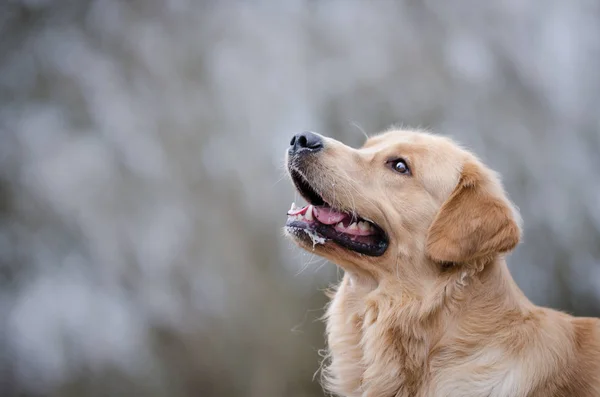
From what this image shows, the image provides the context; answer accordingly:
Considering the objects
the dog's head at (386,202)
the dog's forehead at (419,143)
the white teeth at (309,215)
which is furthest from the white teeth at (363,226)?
the dog's forehead at (419,143)

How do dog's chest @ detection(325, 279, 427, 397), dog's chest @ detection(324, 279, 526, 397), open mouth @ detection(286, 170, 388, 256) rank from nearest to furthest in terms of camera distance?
dog's chest @ detection(324, 279, 526, 397) → dog's chest @ detection(325, 279, 427, 397) → open mouth @ detection(286, 170, 388, 256)

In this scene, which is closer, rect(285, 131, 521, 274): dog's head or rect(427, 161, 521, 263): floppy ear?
rect(427, 161, 521, 263): floppy ear

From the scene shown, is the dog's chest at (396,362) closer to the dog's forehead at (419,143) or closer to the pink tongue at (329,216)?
the pink tongue at (329,216)

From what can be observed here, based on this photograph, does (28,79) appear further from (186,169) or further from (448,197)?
(448,197)

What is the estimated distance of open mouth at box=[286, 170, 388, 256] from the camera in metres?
2.86

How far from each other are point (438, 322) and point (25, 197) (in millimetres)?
3796

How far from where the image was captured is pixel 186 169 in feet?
17.9

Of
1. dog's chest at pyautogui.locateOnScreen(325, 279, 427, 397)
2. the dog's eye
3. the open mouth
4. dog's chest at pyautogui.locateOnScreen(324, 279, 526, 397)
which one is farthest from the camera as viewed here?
the dog's eye

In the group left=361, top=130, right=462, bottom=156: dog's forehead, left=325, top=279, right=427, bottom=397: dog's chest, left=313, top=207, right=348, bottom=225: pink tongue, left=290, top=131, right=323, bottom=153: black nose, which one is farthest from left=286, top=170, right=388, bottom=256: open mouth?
left=361, top=130, right=462, bottom=156: dog's forehead

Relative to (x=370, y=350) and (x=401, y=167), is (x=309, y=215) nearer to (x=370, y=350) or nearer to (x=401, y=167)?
(x=401, y=167)

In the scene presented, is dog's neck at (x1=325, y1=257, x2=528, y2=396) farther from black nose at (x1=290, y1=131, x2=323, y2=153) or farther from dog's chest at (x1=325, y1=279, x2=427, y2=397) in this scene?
black nose at (x1=290, y1=131, x2=323, y2=153)

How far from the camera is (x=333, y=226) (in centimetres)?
292

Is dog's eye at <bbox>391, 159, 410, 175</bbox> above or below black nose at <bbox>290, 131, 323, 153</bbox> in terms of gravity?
below

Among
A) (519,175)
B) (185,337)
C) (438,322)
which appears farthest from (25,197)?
(519,175)
